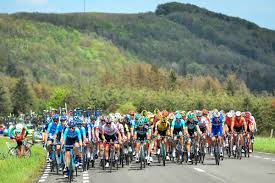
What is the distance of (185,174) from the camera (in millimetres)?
20578

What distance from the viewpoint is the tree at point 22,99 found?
16762cm

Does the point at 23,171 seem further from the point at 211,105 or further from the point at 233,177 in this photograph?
the point at 211,105

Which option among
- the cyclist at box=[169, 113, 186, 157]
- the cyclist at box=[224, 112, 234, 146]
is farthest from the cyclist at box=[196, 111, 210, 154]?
the cyclist at box=[224, 112, 234, 146]

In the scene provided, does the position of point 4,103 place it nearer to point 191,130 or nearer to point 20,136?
point 20,136

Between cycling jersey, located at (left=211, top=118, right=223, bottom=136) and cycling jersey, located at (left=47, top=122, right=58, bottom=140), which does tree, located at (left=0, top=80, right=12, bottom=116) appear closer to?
cycling jersey, located at (left=211, top=118, right=223, bottom=136)

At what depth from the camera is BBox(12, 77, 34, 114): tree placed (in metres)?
168

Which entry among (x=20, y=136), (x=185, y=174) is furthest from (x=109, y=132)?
(x=20, y=136)

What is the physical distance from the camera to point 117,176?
20.6 m

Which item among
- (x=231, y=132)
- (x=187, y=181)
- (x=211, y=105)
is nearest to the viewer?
(x=187, y=181)

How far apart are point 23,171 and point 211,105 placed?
83.3 metres

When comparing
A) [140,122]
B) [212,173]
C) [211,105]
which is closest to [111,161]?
[140,122]

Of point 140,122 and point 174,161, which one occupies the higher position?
point 140,122

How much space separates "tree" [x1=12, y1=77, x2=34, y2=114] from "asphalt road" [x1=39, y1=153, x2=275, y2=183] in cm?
14478

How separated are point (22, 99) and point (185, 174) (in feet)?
502
